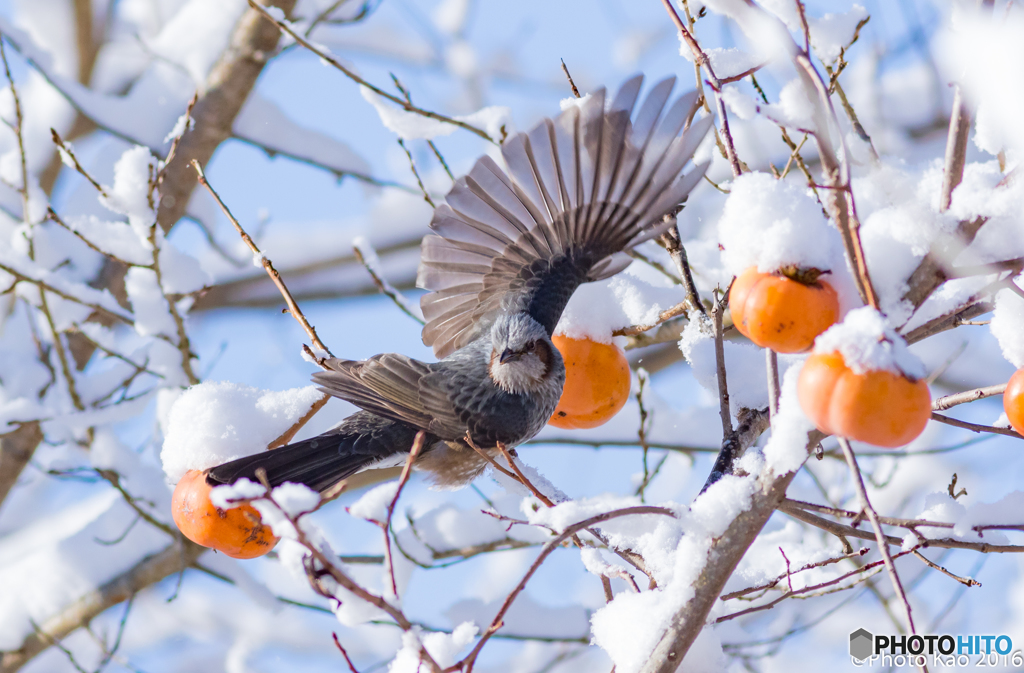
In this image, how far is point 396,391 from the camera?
255 centimetres

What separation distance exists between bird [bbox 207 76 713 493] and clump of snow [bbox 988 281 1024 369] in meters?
0.75

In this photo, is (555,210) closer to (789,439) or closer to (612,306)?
(612,306)

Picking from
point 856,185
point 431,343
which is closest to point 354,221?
point 431,343

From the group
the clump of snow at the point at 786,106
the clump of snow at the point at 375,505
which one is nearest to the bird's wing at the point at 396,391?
the clump of snow at the point at 375,505

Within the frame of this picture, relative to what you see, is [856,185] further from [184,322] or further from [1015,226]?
[184,322]

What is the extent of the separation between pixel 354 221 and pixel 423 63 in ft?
6.42

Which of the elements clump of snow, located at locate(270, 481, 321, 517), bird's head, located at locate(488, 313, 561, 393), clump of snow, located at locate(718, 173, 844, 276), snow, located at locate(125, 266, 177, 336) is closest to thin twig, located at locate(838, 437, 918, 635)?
clump of snow, located at locate(718, 173, 844, 276)

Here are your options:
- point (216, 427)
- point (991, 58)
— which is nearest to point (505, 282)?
point (216, 427)

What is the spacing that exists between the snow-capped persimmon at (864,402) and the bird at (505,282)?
871mm

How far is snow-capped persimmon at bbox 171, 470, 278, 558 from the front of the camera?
6.18 feet

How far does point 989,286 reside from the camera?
1.50 meters

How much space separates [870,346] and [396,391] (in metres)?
1.60

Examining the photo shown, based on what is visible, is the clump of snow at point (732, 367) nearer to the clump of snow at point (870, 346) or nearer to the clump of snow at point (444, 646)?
the clump of snow at point (870, 346)

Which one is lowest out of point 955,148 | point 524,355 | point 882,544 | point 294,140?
point 882,544
